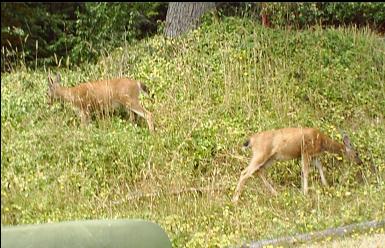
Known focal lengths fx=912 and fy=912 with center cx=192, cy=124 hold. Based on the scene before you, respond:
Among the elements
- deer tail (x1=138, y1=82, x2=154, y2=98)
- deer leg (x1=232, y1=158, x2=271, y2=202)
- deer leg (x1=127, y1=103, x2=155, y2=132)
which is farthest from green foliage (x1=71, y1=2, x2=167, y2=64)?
deer leg (x1=232, y1=158, x2=271, y2=202)

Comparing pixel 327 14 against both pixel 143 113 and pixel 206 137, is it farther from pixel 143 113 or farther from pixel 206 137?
pixel 143 113

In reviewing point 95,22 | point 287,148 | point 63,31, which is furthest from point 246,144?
point 63,31

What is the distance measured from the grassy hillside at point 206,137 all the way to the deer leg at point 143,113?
0.22 ft

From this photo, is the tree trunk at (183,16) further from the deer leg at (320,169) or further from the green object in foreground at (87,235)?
the green object in foreground at (87,235)

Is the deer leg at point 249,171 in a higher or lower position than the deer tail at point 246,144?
lower

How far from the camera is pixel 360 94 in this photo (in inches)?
278

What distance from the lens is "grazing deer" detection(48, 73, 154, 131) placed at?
365cm

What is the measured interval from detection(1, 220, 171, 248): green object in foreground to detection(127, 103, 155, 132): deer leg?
1831 mm

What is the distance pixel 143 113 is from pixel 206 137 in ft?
1.31

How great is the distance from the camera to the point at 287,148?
575 centimetres

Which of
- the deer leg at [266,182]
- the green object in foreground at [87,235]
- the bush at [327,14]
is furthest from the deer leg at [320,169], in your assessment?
the green object in foreground at [87,235]

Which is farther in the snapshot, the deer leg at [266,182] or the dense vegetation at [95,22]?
the deer leg at [266,182]

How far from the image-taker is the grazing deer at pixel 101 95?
3.65m

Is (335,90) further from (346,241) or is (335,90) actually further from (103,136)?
(103,136)
